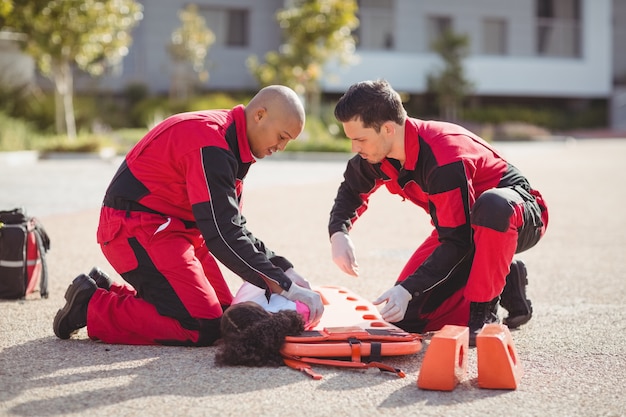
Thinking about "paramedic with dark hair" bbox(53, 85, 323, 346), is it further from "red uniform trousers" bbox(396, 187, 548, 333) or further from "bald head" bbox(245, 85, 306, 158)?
"red uniform trousers" bbox(396, 187, 548, 333)

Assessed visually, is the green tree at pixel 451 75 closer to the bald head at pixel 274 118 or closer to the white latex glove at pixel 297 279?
the bald head at pixel 274 118

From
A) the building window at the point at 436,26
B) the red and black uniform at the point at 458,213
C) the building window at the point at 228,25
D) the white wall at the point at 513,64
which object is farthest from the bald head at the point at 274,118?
the building window at the point at 436,26

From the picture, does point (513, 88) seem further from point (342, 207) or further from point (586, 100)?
point (342, 207)

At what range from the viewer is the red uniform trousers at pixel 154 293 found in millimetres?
4441

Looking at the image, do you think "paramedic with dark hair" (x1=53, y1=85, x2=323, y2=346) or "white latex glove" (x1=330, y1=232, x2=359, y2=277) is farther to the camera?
"white latex glove" (x1=330, y1=232, x2=359, y2=277)

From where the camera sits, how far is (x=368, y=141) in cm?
439

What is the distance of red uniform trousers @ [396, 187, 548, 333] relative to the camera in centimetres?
422

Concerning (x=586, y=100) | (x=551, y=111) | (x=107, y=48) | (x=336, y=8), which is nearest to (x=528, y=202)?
(x=107, y=48)

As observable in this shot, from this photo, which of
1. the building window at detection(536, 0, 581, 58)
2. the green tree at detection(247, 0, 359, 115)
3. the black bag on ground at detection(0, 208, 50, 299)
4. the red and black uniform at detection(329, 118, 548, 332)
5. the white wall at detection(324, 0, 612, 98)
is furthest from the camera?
the building window at detection(536, 0, 581, 58)

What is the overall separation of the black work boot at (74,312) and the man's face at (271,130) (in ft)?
3.62

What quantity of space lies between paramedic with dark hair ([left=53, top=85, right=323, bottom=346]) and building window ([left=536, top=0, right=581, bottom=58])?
38492 millimetres

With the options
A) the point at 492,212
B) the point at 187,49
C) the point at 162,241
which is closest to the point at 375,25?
the point at 187,49

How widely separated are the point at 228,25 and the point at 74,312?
32038 millimetres

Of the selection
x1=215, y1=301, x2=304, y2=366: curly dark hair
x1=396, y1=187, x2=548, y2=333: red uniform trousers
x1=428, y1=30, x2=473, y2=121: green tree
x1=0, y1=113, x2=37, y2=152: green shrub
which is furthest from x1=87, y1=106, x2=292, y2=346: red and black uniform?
x1=428, y1=30, x2=473, y2=121: green tree
